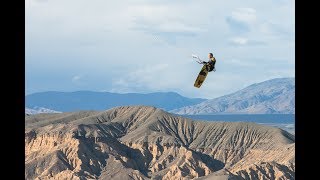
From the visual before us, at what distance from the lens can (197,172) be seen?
18938 centimetres

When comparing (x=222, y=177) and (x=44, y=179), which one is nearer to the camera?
(x=222, y=177)

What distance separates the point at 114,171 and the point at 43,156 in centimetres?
1925

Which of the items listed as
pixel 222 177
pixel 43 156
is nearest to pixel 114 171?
pixel 43 156
